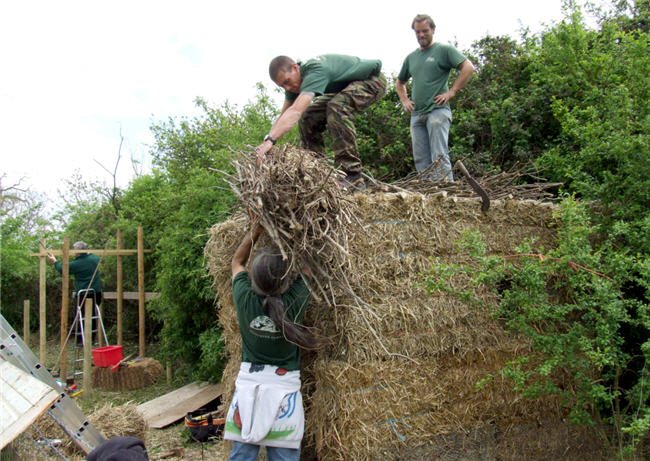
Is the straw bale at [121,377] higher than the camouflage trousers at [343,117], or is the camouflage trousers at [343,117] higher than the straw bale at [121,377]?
the camouflage trousers at [343,117]

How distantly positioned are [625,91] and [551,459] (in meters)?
3.51

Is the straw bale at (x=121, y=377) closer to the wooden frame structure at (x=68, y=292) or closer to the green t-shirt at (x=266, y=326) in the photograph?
the wooden frame structure at (x=68, y=292)

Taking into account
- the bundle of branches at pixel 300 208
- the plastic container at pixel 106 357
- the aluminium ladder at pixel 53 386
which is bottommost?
the plastic container at pixel 106 357

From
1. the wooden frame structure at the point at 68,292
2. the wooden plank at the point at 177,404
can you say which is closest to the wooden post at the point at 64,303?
the wooden frame structure at the point at 68,292

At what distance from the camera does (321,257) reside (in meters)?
3.28

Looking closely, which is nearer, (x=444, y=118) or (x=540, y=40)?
(x=444, y=118)

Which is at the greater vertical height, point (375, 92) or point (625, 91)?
point (375, 92)

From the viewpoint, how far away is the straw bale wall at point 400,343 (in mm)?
3439

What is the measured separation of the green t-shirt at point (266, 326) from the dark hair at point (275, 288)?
7 centimetres

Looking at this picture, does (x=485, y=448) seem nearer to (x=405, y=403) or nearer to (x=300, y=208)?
(x=405, y=403)

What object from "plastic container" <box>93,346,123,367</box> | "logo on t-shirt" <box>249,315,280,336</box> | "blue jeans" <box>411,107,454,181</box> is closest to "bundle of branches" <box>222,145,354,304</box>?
"logo on t-shirt" <box>249,315,280,336</box>

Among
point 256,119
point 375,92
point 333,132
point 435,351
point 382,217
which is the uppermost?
point 256,119

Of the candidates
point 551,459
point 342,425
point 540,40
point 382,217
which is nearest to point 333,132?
point 382,217

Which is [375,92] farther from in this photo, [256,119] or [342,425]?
[256,119]
